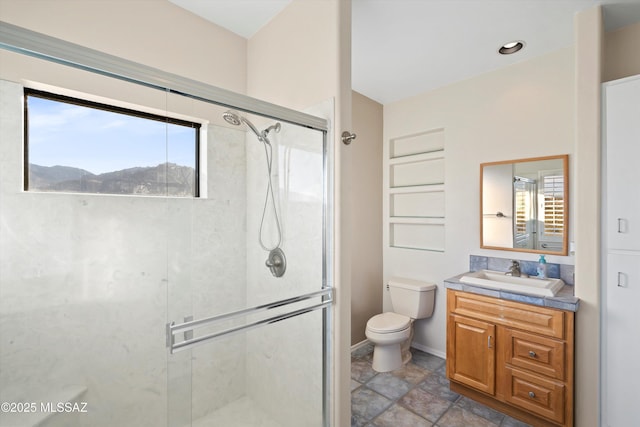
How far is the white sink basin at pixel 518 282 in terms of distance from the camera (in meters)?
1.90

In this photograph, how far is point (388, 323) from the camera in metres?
2.59

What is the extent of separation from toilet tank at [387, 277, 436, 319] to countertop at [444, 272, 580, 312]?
55 cm

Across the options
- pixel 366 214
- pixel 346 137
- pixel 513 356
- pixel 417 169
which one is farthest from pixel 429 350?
pixel 346 137

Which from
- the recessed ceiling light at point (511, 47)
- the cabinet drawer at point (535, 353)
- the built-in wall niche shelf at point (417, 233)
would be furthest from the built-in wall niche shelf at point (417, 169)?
the cabinet drawer at point (535, 353)

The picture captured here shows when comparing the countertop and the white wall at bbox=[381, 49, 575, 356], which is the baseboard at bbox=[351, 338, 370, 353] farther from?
the countertop

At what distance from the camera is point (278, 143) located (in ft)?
4.84

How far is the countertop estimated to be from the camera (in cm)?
177

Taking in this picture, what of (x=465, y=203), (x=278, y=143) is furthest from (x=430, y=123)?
(x=278, y=143)

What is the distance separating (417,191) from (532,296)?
1465mm

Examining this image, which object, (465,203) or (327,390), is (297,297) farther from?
(465,203)

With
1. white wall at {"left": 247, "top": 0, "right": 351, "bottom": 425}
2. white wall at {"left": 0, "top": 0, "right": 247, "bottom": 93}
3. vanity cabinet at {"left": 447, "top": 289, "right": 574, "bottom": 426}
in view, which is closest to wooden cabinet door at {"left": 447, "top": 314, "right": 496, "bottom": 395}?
vanity cabinet at {"left": 447, "top": 289, "right": 574, "bottom": 426}

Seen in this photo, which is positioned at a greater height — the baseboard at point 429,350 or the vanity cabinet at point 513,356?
the vanity cabinet at point 513,356

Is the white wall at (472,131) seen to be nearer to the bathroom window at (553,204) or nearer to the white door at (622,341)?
the bathroom window at (553,204)

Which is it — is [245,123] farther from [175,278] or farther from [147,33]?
[147,33]
